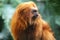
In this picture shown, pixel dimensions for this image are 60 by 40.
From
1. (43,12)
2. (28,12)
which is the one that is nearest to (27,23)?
(28,12)

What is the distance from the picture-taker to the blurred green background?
344 centimetres

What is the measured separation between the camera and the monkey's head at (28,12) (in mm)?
2908

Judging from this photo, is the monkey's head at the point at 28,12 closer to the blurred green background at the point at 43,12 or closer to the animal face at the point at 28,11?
the animal face at the point at 28,11

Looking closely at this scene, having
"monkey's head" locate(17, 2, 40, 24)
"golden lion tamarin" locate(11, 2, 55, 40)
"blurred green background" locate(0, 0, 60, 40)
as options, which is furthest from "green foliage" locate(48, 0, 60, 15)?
"monkey's head" locate(17, 2, 40, 24)

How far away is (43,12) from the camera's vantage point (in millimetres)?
3559

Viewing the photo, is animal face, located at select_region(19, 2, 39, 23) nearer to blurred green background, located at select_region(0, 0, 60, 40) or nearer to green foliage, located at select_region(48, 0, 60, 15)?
blurred green background, located at select_region(0, 0, 60, 40)

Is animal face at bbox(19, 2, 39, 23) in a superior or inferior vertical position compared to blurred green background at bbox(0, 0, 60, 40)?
superior

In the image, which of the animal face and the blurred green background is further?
the blurred green background

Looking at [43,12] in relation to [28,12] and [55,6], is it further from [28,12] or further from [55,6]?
[28,12]

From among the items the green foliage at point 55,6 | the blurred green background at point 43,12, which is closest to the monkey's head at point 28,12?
the blurred green background at point 43,12

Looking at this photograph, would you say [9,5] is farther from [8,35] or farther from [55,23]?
[55,23]

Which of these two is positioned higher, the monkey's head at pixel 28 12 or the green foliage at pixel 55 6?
the monkey's head at pixel 28 12

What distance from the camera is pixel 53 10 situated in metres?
3.56

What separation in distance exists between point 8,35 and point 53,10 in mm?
638
